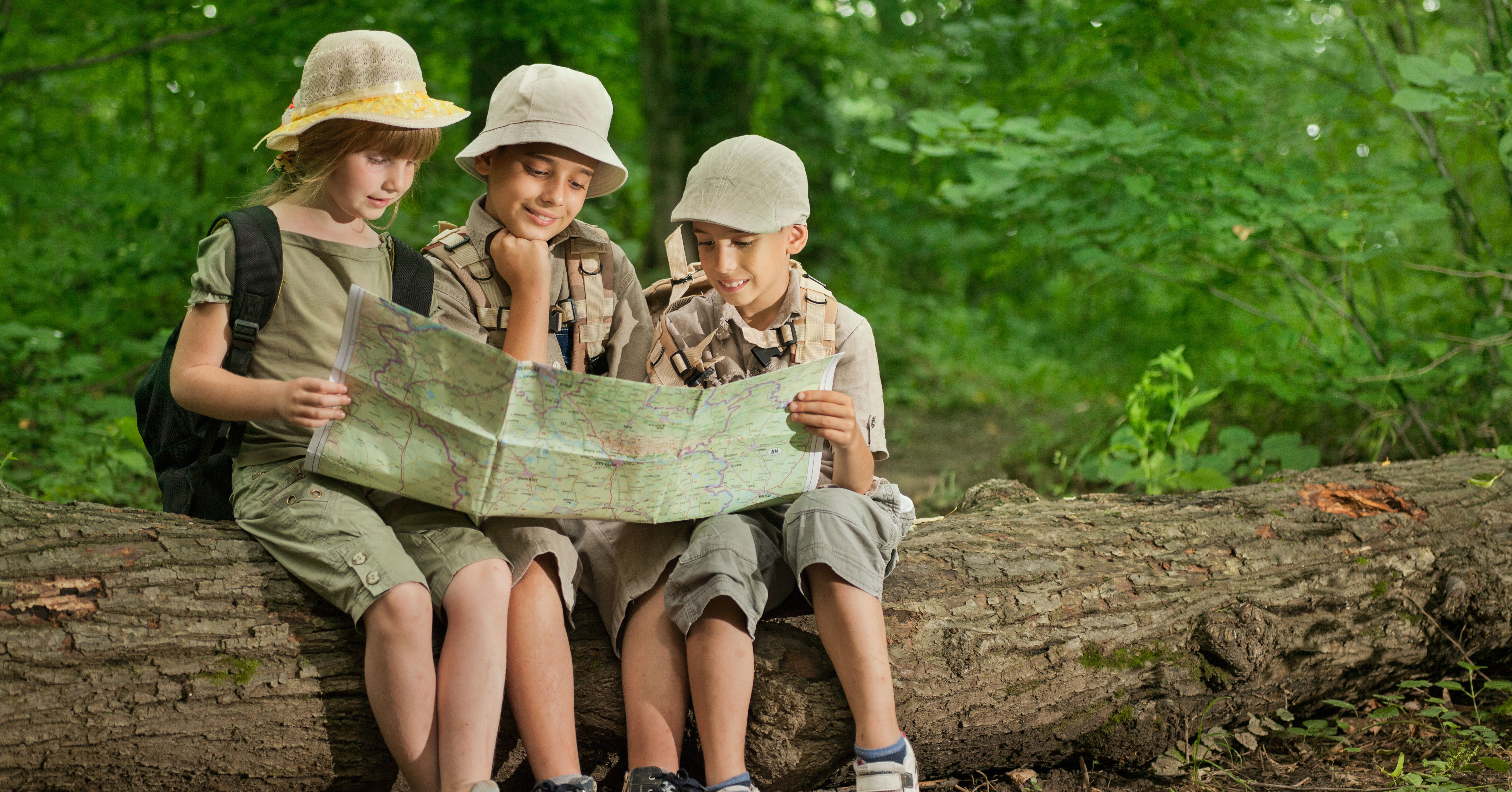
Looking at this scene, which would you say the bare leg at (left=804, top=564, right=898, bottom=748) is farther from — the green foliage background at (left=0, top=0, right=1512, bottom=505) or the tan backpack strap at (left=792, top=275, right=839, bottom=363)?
the green foliage background at (left=0, top=0, right=1512, bottom=505)

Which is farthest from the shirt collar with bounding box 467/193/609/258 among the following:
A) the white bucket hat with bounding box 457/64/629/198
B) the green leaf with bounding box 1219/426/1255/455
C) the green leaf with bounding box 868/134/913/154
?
the green leaf with bounding box 1219/426/1255/455

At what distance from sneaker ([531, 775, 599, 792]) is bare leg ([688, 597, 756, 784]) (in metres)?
0.24

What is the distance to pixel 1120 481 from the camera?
4262 millimetres

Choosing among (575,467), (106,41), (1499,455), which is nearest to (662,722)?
(575,467)

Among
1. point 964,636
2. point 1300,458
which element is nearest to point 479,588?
point 964,636

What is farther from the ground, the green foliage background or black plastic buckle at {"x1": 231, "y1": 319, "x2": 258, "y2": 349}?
the green foliage background

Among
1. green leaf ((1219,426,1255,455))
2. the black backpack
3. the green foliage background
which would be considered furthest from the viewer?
green leaf ((1219,426,1255,455))

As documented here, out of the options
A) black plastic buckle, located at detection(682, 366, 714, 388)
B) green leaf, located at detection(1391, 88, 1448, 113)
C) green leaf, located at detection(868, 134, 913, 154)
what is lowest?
black plastic buckle, located at detection(682, 366, 714, 388)

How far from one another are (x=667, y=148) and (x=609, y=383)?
649cm

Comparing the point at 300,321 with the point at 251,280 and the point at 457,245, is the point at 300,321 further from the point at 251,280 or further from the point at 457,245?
the point at 457,245

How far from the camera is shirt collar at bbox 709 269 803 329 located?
228 cm

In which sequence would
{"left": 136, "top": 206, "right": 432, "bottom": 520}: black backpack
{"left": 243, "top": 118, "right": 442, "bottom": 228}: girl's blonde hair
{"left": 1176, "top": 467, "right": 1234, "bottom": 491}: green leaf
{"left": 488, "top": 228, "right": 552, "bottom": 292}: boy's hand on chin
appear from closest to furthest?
{"left": 136, "top": 206, "right": 432, "bottom": 520}: black backpack, {"left": 243, "top": 118, "right": 442, "bottom": 228}: girl's blonde hair, {"left": 488, "top": 228, "right": 552, "bottom": 292}: boy's hand on chin, {"left": 1176, "top": 467, "right": 1234, "bottom": 491}: green leaf

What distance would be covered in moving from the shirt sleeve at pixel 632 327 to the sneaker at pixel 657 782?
90 cm

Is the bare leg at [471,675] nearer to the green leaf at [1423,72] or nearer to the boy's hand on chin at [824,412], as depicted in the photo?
the boy's hand on chin at [824,412]
